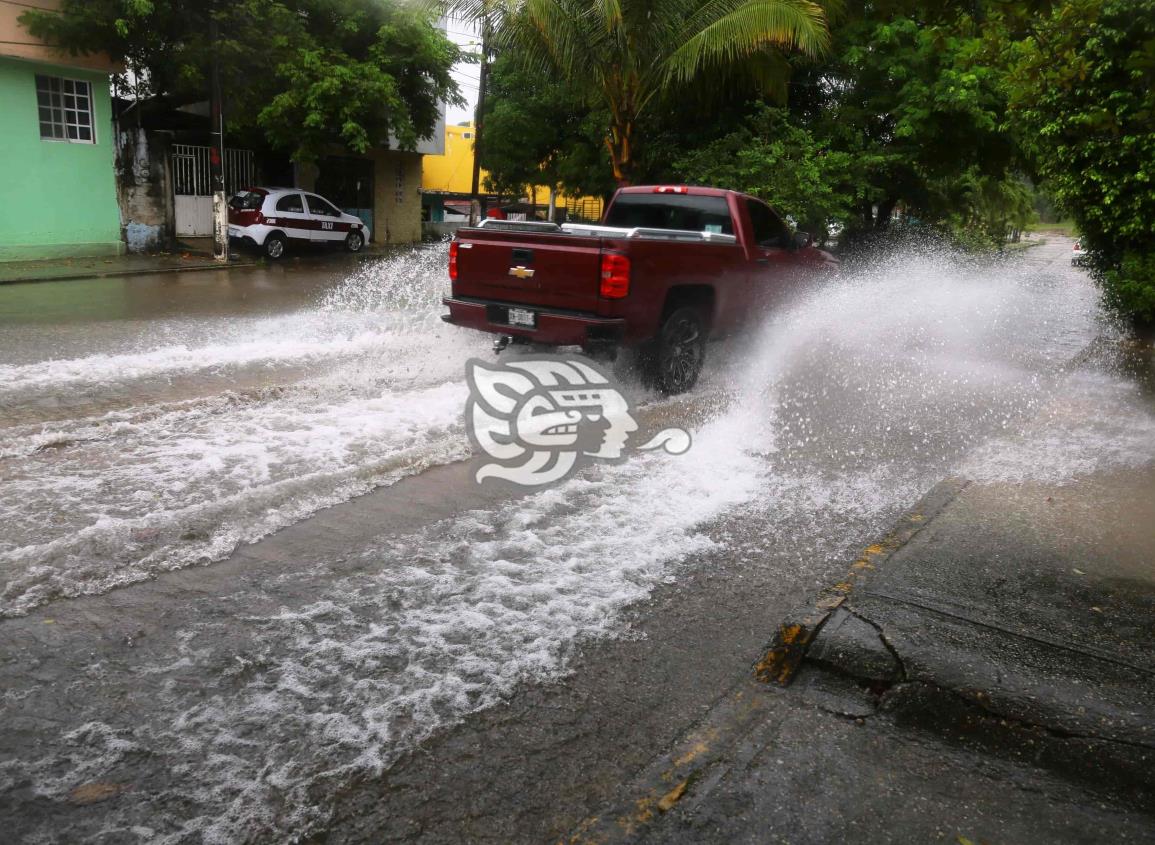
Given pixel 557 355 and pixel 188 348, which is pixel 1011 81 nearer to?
pixel 557 355

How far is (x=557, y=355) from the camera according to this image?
8773 mm

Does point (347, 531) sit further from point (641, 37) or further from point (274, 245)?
point (274, 245)

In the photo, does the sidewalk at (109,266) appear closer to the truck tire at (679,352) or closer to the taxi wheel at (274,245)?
the taxi wheel at (274,245)

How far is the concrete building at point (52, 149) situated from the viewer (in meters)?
17.2

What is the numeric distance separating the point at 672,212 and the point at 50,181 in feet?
49.1

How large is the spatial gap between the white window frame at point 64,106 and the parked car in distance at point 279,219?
3408mm

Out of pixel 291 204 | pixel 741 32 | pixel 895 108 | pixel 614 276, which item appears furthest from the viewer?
pixel 291 204

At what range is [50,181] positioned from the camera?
60.2ft

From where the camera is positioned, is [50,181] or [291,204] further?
[291,204]

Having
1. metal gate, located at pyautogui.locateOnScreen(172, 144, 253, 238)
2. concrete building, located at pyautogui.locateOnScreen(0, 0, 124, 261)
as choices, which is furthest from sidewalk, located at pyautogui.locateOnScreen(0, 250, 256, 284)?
metal gate, located at pyautogui.locateOnScreen(172, 144, 253, 238)

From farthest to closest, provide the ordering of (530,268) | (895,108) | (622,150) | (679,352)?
(895,108), (622,150), (679,352), (530,268)

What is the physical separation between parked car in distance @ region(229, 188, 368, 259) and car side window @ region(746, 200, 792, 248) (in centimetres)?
1475

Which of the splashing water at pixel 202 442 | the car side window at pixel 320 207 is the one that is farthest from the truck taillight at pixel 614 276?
the car side window at pixel 320 207

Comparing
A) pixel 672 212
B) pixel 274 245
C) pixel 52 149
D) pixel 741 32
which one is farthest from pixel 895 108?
pixel 52 149
